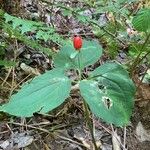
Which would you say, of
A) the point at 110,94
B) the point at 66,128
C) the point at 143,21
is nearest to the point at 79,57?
the point at 110,94

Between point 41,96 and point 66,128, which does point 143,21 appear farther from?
point 41,96

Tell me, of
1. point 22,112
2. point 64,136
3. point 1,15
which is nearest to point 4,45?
point 1,15

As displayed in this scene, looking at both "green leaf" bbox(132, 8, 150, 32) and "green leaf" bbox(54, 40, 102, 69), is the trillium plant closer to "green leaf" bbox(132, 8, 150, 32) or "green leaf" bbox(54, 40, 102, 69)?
"green leaf" bbox(54, 40, 102, 69)

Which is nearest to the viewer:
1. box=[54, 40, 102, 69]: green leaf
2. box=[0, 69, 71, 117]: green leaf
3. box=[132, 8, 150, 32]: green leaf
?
box=[0, 69, 71, 117]: green leaf

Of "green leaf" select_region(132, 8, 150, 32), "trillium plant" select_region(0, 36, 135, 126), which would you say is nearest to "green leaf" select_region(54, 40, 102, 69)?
"trillium plant" select_region(0, 36, 135, 126)

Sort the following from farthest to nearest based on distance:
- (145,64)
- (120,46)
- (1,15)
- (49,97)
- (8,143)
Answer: (120,46) < (145,64) < (1,15) < (8,143) < (49,97)

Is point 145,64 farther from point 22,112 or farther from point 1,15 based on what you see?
point 22,112

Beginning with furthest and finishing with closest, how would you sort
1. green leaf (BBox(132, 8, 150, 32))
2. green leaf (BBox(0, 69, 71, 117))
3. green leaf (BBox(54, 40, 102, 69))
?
green leaf (BBox(132, 8, 150, 32)) < green leaf (BBox(54, 40, 102, 69)) < green leaf (BBox(0, 69, 71, 117))

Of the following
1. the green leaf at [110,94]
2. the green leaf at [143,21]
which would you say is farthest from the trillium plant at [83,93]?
the green leaf at [143,21]
